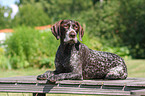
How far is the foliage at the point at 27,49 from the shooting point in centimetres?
Answer: 1270

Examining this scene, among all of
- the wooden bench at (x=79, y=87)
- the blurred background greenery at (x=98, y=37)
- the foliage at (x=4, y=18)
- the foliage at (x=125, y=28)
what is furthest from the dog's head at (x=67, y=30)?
the foliage at (x=4, y=18)

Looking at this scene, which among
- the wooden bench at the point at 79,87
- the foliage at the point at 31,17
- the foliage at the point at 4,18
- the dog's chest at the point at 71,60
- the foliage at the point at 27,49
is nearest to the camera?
the wooden bench at the point at 79,87

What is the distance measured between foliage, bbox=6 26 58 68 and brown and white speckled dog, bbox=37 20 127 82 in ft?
26.6

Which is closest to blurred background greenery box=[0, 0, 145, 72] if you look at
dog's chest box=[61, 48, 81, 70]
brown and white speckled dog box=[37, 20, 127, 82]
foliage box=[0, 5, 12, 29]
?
brown and white speckled dog box=[37, 20, 127, 82]

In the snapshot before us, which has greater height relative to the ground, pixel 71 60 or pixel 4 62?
pixel 71 60

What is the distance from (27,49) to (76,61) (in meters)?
9.23

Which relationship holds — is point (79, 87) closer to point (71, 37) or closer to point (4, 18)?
point (71, 37)

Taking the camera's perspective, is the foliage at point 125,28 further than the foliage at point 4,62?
Yes

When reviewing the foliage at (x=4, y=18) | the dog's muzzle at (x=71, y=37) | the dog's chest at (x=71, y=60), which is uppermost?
the foliage at (x=4, y=18)

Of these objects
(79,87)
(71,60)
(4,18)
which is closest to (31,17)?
(4,18)

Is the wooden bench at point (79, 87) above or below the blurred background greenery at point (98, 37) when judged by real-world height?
below

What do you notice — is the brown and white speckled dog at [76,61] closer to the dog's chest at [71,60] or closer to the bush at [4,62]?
the dog's chest at [71,60]

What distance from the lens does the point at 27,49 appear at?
510 inches

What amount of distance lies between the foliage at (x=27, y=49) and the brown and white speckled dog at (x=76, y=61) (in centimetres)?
812
